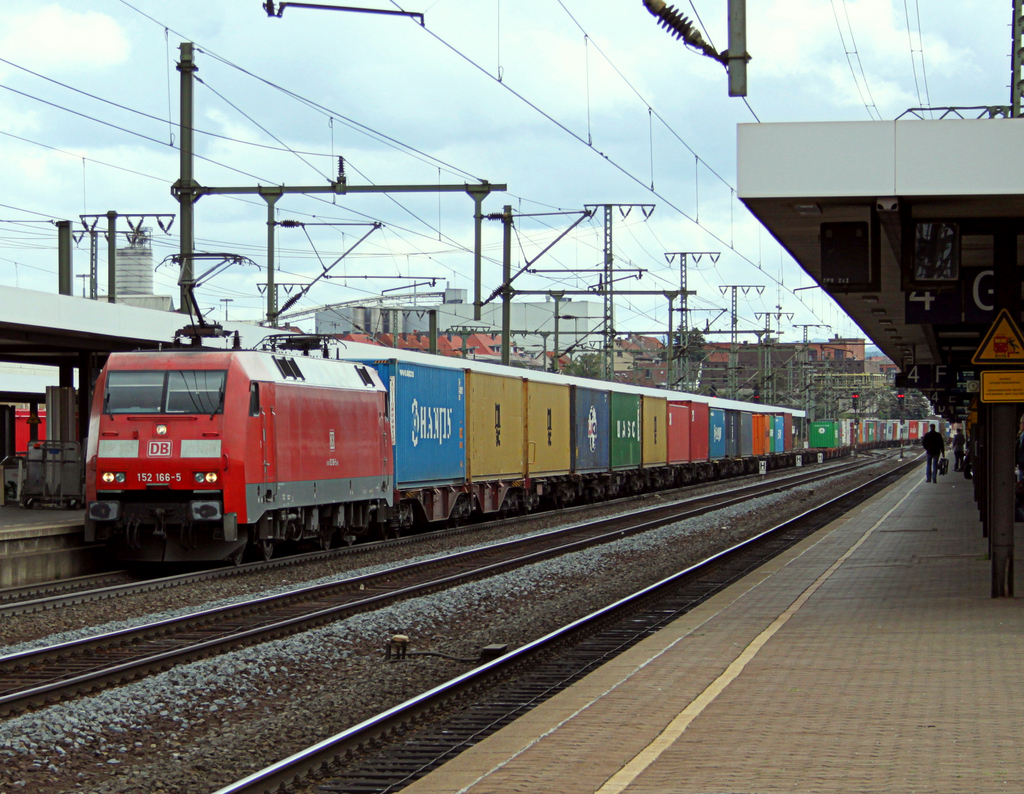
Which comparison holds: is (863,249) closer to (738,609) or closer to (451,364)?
(738,609)

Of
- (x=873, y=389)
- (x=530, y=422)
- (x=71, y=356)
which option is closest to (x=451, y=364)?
(x=530, y=422)

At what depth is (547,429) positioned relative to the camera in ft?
101

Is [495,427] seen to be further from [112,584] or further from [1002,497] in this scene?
[1002,497]

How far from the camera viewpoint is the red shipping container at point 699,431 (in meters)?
47.3

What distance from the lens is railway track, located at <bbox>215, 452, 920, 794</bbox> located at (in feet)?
23.2

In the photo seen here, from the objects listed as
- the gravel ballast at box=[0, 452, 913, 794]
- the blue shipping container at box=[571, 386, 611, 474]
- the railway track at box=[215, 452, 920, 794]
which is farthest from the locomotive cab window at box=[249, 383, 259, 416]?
the blue shipping container at box=[571, 386, 611, 474]

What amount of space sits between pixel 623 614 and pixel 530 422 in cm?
1604

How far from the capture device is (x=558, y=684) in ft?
31.8

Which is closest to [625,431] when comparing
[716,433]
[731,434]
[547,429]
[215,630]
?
[547,429]

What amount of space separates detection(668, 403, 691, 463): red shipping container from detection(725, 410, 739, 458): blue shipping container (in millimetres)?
7600

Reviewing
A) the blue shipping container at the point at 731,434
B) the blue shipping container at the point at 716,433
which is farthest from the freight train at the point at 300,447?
the blue shipping container at the point at 731,434

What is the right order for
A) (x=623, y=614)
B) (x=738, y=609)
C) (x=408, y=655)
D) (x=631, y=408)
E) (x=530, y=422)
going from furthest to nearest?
(x=631, y=408)
(x=530, y=422)
(x=623, y=614)
(x=738, y=609)
(x=408, y=655)

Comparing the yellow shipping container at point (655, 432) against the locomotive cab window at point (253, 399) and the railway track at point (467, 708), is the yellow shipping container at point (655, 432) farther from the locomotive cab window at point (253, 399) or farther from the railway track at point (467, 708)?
the railway track at point (467, 708)

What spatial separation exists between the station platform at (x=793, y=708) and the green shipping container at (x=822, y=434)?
74.0 meters
